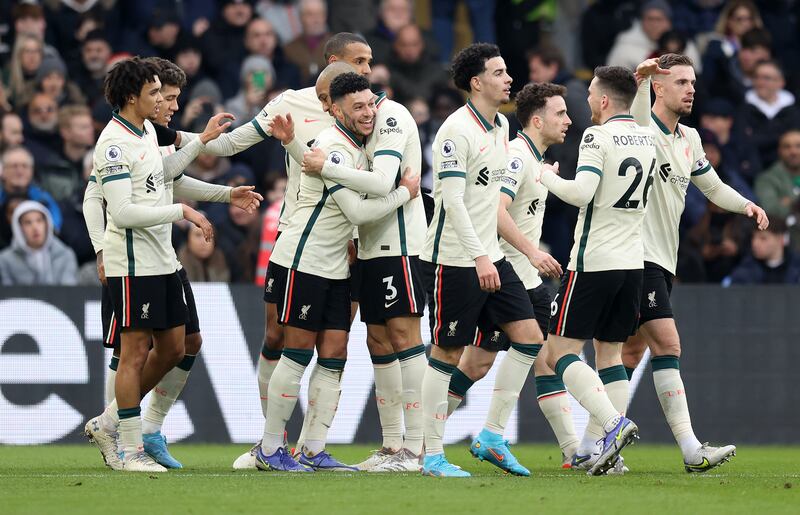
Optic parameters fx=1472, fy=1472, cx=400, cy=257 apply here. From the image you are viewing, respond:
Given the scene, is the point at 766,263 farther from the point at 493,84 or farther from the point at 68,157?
the point at 68,157

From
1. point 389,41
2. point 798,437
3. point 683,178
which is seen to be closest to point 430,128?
point 389,41

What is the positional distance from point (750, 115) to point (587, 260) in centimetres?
823

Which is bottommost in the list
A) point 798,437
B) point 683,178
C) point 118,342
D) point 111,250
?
point 798,437

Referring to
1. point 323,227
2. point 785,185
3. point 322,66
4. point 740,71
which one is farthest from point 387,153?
point 740,71

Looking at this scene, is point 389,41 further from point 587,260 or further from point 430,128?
point 587,260

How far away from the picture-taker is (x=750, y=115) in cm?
1698

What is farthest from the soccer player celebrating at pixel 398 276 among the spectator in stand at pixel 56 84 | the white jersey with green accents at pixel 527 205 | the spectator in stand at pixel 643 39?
the spectator in stand at pixel 643 39

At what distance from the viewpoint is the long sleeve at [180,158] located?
9859mm

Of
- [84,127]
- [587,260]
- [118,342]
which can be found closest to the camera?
[587,260]

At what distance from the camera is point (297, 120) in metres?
10.2

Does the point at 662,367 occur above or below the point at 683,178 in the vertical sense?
below

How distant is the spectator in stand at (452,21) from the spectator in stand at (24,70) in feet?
15.6

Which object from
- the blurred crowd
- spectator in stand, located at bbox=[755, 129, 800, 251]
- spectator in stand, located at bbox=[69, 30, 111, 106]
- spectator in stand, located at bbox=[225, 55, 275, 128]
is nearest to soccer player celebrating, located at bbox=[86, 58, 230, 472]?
the blurred crowd

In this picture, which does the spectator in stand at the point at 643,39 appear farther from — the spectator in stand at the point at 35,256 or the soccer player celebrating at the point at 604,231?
the soccer player celebrating at the point at 604,231
